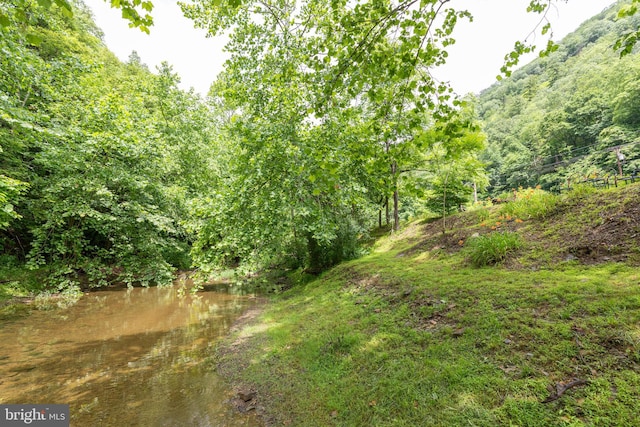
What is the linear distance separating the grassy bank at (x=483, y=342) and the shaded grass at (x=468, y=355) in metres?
0.01

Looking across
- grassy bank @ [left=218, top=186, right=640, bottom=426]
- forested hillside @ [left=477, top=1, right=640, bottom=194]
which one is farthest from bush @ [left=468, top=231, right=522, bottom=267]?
forested hillside @ [left=477, top=1, right=640, bottom=194]

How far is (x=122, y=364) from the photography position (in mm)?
5711

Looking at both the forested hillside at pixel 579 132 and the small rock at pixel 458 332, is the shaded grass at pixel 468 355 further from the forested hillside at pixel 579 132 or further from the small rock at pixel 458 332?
the forested hillside at pixel 579 132

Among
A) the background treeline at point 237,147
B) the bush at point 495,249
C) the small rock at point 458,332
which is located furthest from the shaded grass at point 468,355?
the background treeline at point 237,147

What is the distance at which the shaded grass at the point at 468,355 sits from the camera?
2.54 m

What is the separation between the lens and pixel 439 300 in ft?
16.4

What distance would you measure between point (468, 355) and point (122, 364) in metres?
6.61

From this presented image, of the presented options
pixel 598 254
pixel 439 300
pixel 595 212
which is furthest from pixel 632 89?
pixel 439 300

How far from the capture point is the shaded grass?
2.54 meters

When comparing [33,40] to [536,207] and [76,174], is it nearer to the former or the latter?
[536,207]

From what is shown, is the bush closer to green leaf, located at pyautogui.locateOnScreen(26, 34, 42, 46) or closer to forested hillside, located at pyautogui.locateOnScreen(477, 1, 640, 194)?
green leaf, located at pyautogui.locateOnScreen(26, 34, 42, 46)

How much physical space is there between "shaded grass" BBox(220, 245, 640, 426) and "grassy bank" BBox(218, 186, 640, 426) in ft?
0.05

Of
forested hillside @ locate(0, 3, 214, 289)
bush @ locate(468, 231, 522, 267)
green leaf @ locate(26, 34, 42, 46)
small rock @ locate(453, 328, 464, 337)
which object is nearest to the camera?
green leaf @ locate(26, 34, 42, 46)

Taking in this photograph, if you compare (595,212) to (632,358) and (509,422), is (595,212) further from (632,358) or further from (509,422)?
(509,422)
